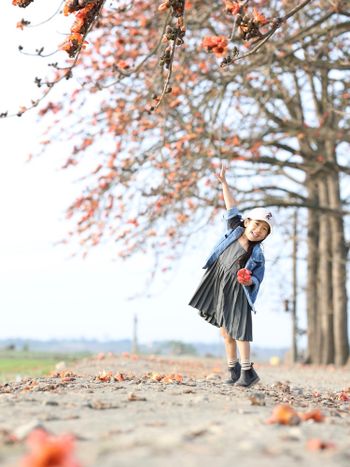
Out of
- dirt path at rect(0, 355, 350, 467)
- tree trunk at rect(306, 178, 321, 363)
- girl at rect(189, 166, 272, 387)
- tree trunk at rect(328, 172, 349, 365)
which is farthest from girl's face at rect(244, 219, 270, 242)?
tree trunk at rect(306, 178, 321, 363)

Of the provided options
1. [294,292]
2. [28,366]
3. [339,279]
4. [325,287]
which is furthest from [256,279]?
[294,292]

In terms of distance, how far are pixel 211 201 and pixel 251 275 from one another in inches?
301

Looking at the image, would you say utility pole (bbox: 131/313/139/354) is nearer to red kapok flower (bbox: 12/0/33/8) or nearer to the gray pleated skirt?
the gray pleated skirt

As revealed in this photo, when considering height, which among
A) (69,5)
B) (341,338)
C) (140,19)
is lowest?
(341,338)

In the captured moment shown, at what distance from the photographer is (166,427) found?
3.29 meters

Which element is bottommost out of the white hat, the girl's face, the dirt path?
the dirt path

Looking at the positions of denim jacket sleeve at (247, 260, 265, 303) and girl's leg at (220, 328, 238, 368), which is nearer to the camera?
denim jacket sleeve at (247, 260, 265, 303)

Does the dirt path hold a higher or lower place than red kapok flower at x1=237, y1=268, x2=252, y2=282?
lower

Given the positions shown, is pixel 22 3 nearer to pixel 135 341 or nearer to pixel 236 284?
pixel 236 284

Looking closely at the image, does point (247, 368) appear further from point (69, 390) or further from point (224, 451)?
point (224, 451)

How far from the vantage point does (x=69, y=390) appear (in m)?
4.99

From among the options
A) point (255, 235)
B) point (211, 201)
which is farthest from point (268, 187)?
point (255, 235)

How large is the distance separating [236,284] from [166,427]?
276cm

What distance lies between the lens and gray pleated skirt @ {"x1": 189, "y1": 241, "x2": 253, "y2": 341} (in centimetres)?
585
